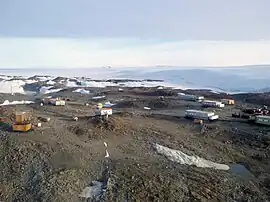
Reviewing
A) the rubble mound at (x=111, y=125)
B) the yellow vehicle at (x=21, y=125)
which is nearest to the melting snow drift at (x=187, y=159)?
the rubble mound at (x=111, y=125)

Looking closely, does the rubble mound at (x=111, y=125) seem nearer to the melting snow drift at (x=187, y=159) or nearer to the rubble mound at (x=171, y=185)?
the melting snow drift at (x=187, y=159)

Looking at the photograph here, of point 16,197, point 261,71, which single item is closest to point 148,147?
point 16,197

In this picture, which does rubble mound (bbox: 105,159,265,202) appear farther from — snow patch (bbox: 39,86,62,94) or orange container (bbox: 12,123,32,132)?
snow patch (bbox: 39,86,62,94)

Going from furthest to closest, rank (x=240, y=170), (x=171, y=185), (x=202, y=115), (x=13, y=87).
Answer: (x=13, y=87)
(x=202, y=115)
(x=240, y=170)
(x=171, y=185)

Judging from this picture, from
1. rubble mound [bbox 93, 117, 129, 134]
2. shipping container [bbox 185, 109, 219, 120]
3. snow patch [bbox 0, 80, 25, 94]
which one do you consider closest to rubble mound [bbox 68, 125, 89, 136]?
rubble mound [bbox 93, 117, 129, 134]

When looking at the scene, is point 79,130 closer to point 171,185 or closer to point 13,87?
point 171,185

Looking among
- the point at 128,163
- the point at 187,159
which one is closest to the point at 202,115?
the point at 187,159
